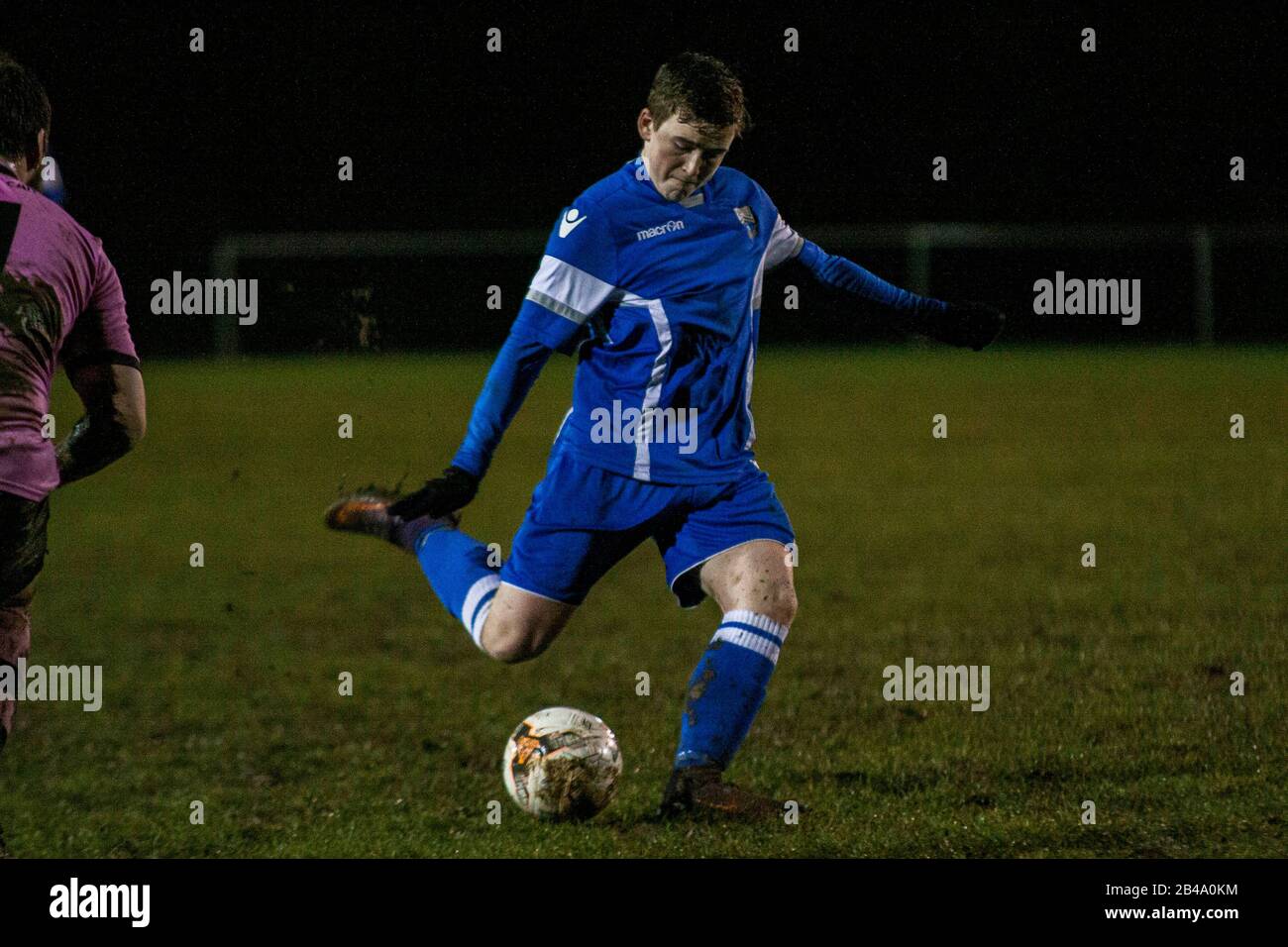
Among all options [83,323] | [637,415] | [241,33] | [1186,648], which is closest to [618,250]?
[637,415]

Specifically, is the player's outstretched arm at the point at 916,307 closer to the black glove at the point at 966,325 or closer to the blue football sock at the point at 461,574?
the black glove at the point at 966,325

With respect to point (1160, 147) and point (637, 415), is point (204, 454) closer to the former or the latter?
point (637, 415)

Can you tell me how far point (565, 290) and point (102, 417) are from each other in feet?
3.98

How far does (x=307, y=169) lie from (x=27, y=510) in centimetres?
2147

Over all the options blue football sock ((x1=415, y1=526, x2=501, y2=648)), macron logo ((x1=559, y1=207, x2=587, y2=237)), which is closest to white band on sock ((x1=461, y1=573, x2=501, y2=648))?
blue football sock ((x1=415, y1=526, x2=501, y2=648))

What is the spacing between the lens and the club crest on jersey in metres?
4.63

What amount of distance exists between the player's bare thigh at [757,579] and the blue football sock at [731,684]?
0.09 feet

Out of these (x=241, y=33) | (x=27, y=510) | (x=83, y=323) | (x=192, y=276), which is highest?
(x=241, y=33)

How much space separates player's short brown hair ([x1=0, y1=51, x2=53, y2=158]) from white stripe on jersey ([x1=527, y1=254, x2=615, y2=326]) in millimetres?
1284

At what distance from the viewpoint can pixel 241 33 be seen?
2356 cm

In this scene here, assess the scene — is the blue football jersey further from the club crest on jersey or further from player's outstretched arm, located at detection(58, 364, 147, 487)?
player's outstretched arm, located at detection(58, 364, 147, 487)

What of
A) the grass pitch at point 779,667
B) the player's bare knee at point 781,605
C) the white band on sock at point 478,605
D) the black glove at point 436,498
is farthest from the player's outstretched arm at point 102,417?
the player's bare knee at point 781,605

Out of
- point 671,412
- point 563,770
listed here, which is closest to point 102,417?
point 671,412

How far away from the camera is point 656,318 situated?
4496 millimetres
